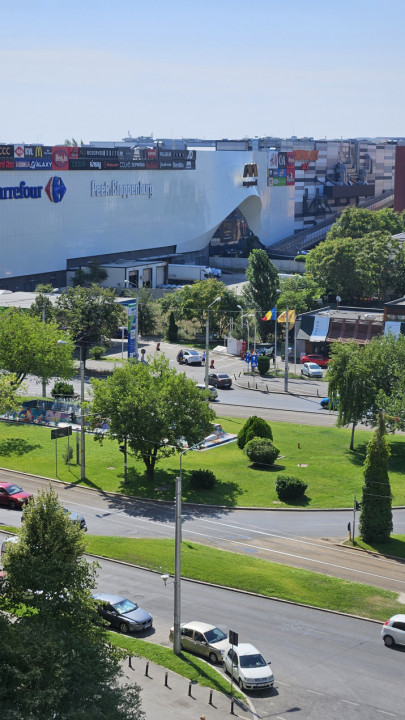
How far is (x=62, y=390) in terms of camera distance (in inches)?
2844

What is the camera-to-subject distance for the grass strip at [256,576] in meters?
37.3

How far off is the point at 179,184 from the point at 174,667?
122m

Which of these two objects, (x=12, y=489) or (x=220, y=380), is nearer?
(x=12, y=489)

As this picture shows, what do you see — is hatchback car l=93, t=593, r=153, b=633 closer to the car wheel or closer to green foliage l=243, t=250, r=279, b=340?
the car wheel

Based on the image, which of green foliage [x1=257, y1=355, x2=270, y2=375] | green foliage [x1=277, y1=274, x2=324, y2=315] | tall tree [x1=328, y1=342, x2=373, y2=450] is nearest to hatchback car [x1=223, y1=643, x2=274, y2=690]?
tall tree [x1=328, y1=342, x2=373, y2=450]

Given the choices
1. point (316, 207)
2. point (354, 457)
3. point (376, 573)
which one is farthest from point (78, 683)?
point (316, 207)

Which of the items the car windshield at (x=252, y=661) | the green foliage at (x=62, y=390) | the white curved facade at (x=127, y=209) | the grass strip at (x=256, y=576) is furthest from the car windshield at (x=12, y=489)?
the white curved facade at (x=127, y=209)

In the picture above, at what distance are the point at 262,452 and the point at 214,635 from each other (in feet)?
81.9

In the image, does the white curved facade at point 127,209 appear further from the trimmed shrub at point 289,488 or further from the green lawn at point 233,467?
the trimmed shrub at point 289,488

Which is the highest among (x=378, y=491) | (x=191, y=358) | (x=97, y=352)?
(x=378, y=491)

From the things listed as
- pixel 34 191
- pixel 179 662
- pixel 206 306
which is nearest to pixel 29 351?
pixel 206 306

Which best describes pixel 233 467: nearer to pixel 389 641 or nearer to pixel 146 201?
pixel 389 641

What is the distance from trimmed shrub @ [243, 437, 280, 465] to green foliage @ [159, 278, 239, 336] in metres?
45.9

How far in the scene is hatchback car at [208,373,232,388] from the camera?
8038 centimetres
